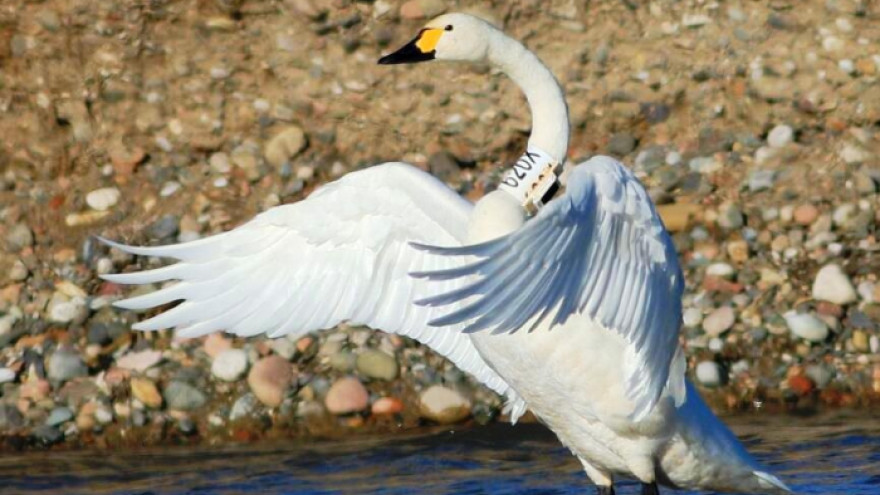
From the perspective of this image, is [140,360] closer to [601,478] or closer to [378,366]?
[378,366]

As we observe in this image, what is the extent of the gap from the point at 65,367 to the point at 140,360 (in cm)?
41

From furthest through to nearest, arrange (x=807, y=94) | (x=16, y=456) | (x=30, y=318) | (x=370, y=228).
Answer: (x=807, y=94) < (x=30, y=318) < (x=16, y=456) < (x=370, y=228)

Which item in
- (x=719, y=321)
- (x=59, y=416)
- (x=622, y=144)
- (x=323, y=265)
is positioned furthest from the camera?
(x=622, y=144)

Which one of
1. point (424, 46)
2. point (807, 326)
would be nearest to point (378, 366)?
point (807, 326)

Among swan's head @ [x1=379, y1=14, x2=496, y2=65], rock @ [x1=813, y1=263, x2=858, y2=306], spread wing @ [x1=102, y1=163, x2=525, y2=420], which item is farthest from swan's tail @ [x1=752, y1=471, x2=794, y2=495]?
rock @ [x1=813, y1=263, x2=858, y2=306]

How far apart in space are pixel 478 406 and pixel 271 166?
2.51 m

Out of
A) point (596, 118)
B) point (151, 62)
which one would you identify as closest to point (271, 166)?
point (151, 62)

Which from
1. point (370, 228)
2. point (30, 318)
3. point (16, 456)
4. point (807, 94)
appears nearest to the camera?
point (370, 228)

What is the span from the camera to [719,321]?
9.96 m

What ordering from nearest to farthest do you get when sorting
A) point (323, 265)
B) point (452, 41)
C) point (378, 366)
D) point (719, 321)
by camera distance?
point (452, 41)
point (323, 265)
point (378, 366)
point (719, 321)

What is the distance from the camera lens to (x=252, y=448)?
9.48m

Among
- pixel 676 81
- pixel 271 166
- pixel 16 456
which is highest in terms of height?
pixel 676 81

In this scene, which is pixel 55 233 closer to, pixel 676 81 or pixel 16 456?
pixel 16 456

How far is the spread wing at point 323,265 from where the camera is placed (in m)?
7.54
